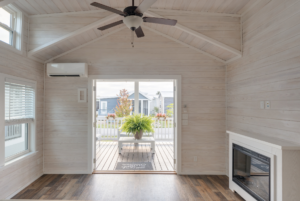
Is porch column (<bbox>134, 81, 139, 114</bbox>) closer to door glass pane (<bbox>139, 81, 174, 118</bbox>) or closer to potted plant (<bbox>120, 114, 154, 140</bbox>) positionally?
door glass pane (<bbox>139, 81, 174, 118</bbox>)

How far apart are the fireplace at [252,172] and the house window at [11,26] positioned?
12.9 feet

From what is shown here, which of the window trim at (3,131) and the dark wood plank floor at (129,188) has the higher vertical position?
the window trim at (3,131)

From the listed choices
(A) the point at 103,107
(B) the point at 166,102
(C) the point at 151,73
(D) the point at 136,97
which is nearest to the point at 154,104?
(B) the point at 166,102

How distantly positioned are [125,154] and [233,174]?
10.4 feet

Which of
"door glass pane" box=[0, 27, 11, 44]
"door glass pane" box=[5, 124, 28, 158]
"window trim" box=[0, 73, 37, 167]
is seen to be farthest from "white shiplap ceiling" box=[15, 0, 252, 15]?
"door glass pane" box=[5, 124, 28, 158]

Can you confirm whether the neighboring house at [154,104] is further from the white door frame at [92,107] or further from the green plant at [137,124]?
the white door frame at [92,107]

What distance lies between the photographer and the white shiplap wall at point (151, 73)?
13.0 ft

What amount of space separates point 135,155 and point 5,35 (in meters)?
3.97

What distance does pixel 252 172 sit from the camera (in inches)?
103

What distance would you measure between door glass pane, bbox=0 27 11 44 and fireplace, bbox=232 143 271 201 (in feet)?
12.9

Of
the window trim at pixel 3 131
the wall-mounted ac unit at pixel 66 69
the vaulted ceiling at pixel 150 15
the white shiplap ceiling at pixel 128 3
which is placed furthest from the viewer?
the wall-mounted ac unit at pixel 66 69

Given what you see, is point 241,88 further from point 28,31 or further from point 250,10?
point 28,31

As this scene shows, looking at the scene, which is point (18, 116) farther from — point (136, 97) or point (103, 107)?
point (103, 107)

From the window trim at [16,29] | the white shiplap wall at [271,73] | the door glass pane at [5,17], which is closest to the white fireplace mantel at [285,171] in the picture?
the white shiplap wall at [271,73]
